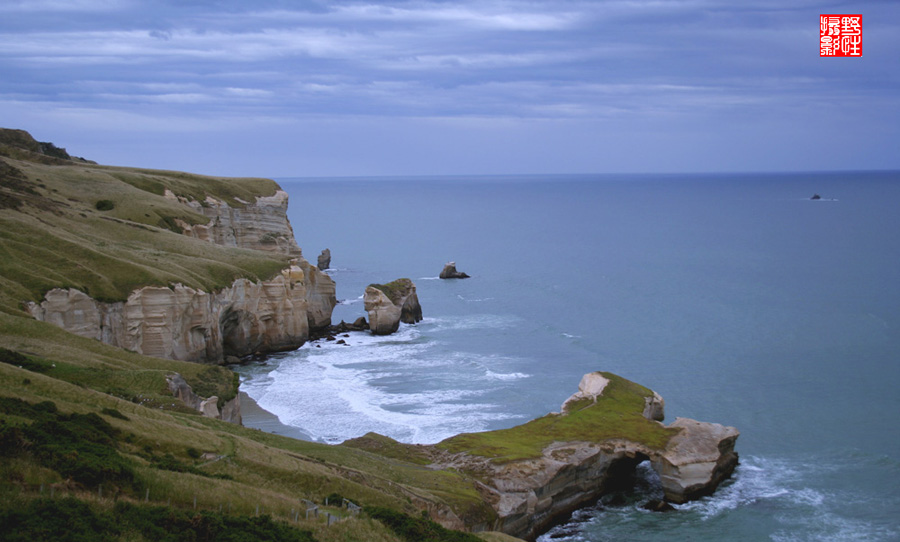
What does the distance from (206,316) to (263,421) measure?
41.0 feet

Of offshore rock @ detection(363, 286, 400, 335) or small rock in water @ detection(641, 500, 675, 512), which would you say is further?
offshore rock @ detection(363, 286, 400, 335)

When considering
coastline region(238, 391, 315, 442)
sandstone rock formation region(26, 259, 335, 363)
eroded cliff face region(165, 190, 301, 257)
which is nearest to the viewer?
→ coastline region(238, 391, 315, 442)

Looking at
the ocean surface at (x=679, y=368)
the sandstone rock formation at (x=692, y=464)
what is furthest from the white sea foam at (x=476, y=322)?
the sandstone rock formation at (x=692, y=464)

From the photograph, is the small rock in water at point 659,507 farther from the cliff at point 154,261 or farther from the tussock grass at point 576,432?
the cliff at point 154,261

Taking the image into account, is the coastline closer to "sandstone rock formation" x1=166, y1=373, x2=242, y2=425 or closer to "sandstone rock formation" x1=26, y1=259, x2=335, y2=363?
"sandstone rock formation" x1=166, y1=373, x2=242, y2=425

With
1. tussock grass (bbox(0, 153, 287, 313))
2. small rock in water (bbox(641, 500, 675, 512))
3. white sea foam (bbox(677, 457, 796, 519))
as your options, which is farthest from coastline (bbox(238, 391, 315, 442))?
white sea foam (bbox(677, 457, 796, 519))

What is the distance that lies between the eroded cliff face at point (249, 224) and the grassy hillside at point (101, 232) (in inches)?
72.2

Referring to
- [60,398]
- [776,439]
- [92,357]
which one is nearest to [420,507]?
[60,398]

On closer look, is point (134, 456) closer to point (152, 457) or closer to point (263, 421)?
point (152, 457)

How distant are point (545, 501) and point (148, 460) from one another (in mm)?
19135

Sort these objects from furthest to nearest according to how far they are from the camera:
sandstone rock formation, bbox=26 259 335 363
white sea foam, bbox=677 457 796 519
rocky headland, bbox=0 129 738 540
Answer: sandstone rock formation, bbox=26 259 335 363 < white sea foam, bbox=677 457 796 519 < rocky headland, bbox=0 129 738 540

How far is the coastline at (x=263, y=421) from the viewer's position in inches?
1876

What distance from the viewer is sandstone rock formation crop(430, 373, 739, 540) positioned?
3550 cm

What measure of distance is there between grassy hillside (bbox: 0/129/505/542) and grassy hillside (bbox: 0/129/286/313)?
193mm
